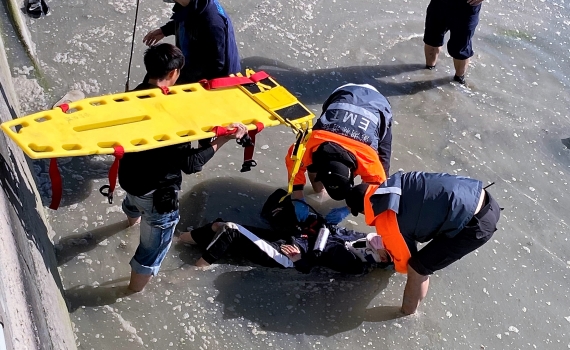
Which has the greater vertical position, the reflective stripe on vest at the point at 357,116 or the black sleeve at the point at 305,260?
the reflective stripe on vest at the point at 357,116

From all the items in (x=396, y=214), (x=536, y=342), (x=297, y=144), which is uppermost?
(x=297, y=144)

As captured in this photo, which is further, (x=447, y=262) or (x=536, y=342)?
(x=536, y=342)

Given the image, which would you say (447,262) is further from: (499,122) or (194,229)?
(499,122)

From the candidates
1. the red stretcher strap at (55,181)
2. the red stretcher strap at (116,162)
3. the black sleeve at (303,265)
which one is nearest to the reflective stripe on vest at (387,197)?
the black sleeve at (303,265)

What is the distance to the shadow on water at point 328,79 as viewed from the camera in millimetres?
5086

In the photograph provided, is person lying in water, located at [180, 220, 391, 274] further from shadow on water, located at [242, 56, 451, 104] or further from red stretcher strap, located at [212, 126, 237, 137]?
shadow on water, located at [242, 56, 451, 104]

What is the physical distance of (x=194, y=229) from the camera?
3.77 meters

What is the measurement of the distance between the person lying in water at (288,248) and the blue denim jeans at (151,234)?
0.42 m

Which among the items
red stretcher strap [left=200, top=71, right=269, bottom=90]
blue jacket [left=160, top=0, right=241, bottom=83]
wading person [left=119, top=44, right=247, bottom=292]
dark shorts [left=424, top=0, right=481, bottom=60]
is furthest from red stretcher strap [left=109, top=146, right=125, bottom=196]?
dark shorts [left=424, top=0, right=481, bottom=60]

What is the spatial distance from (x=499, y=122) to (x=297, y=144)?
2.41 meters

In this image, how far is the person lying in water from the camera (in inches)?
141

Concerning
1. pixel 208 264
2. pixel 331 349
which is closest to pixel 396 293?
pixel 331 349

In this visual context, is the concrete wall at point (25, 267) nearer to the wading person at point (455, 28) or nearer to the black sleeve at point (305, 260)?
the black sleeve at point (305, 260)

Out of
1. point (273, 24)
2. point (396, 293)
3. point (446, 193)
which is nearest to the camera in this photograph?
point (446, 193)
